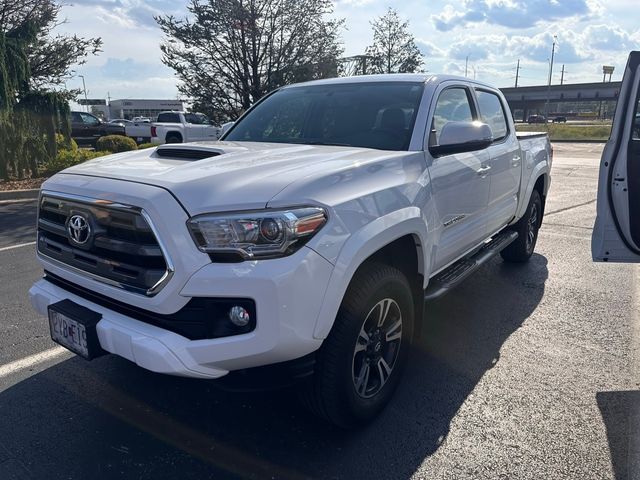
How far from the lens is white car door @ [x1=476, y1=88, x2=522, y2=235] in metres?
4.48

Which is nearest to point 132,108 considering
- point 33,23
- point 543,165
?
point 33,23

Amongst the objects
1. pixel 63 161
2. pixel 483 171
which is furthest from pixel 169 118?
pixel 483 171

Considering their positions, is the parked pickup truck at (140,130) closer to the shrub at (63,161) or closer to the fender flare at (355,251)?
the shrub at (63,161)

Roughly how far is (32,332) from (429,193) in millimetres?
3130

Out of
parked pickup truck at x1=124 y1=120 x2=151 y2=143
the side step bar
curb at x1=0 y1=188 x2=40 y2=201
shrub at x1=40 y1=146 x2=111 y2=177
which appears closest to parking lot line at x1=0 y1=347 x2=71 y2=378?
the side step bar

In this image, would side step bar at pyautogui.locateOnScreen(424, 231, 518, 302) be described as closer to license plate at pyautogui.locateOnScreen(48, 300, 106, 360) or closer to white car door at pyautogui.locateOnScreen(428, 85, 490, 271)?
white car door at pyautogui.locateOnScreen(428, 85, 490, 271)

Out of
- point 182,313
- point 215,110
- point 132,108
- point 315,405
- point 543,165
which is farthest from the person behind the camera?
point 132,108

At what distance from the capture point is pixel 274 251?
2213mm

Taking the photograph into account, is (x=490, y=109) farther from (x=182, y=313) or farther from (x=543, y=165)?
(x=182, y=313)

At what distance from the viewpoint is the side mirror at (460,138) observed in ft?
10.6

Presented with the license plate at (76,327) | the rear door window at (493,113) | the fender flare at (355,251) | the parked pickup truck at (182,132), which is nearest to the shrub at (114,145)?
the parked pickup truck at (182,132)

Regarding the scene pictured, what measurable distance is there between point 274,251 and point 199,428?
1.26m

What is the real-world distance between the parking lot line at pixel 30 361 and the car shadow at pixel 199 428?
182 mm

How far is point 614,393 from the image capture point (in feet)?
10.7
